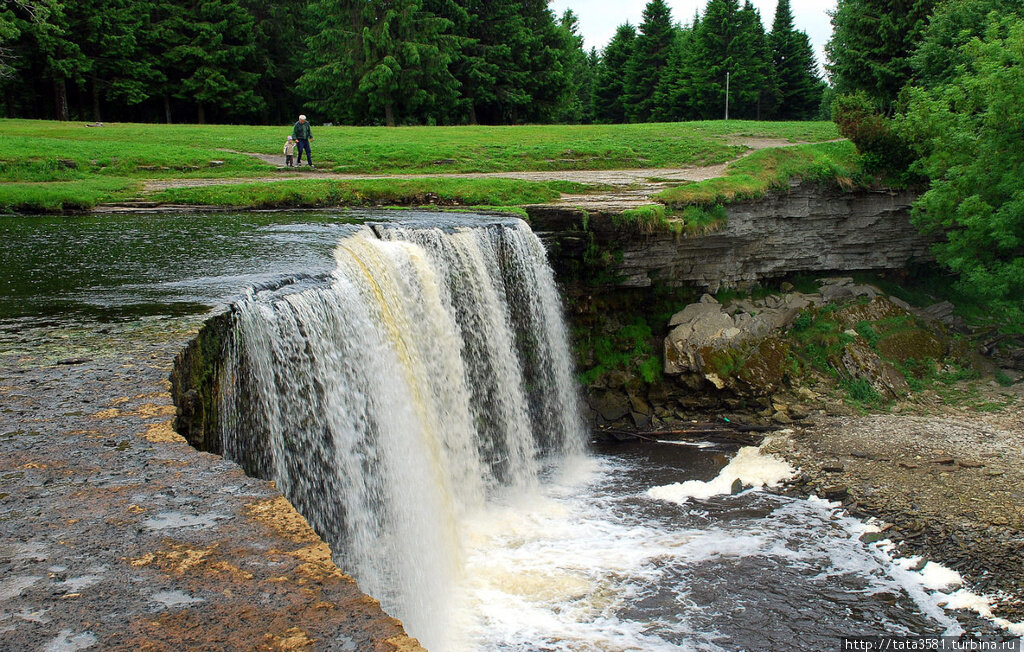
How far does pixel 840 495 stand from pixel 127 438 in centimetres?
1164

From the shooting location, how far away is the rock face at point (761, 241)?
57.7 feet

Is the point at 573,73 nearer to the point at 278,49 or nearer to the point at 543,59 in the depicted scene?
the point at 543,59

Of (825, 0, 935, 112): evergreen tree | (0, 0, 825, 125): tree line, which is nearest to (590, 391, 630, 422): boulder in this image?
(825, 0, 935, 112): evergreen tree

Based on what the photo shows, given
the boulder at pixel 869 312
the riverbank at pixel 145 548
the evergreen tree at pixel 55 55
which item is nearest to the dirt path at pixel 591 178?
the boulder at pixel 869 312

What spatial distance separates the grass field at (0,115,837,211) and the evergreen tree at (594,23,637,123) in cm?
2871

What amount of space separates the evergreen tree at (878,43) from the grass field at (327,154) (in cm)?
235

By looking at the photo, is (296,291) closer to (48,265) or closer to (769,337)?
(48,265)

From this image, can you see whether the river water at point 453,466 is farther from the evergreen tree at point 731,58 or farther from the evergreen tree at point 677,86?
the evergreen tree at point 677,86

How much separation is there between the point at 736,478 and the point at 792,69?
49.9 metres

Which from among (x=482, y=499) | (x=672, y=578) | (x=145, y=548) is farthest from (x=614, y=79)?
(x=145, y=548)

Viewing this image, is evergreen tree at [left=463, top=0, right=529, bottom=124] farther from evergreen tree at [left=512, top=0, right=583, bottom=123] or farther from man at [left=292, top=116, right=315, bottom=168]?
man at [left=292, top=116, right=315, bottom=168]

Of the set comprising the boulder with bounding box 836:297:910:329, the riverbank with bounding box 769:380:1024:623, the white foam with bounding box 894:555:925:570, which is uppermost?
the boulder with bounding box 836:297:910:329

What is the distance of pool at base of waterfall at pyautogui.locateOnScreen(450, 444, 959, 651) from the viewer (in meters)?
9.58

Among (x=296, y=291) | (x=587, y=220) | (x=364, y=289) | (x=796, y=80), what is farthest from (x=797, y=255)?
(x=796, y=80)
